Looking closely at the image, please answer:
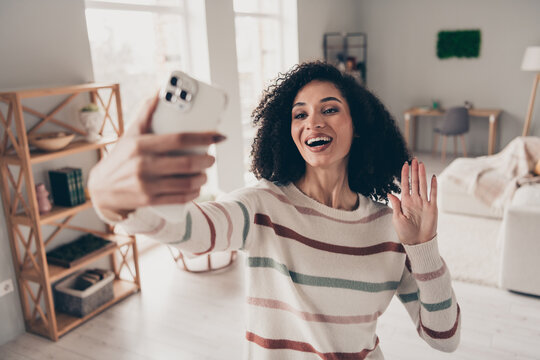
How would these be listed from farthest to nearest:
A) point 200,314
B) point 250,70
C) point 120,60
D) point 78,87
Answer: point 250,70 < point 120,60 < point 200,314 < point 78,87

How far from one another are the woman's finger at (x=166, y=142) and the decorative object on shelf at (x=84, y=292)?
235cm

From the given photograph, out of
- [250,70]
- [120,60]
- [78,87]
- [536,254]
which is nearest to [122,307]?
[78,87]

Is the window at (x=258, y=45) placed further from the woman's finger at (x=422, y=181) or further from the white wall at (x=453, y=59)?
the woman's finger at (x=422, y=181)

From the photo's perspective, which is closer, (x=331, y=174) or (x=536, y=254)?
(x=331, y=174)

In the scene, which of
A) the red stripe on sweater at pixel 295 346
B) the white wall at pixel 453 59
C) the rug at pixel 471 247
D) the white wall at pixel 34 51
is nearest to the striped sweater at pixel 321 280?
the red stripe on sweater at pixel 295 346

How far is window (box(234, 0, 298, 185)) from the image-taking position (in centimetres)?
475

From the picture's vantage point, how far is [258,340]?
1072 millimetres

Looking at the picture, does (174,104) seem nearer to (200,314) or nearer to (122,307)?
(200,314)

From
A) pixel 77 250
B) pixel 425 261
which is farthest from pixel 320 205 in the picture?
pixel 77 250

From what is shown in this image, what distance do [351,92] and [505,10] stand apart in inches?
234

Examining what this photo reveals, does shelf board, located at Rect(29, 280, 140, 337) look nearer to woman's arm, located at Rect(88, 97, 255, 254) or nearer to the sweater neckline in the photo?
the sweater neckline

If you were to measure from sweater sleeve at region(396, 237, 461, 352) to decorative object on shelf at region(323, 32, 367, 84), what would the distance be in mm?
4984

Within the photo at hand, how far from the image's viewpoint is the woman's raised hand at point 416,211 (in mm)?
949

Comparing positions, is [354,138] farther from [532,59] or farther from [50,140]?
[532,59]
